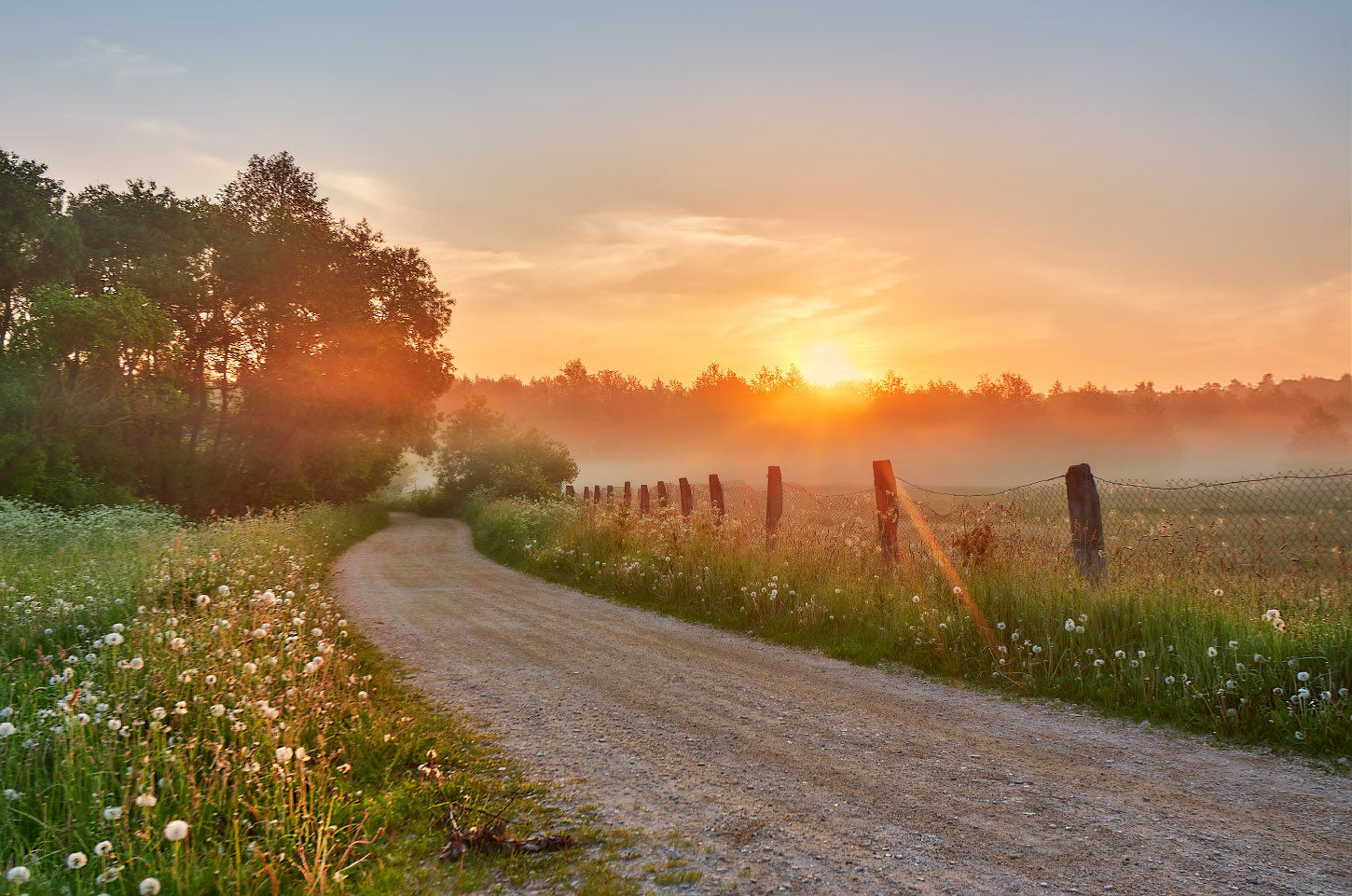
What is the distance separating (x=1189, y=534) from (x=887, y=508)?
398 centimetres

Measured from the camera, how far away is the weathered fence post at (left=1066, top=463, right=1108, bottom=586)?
9.00 meters

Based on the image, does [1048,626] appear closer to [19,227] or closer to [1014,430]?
[19,227]

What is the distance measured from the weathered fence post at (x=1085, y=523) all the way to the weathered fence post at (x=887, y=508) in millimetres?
2621

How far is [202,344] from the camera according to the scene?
30781 millimetres

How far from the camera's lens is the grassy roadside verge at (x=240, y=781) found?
3.66 metres

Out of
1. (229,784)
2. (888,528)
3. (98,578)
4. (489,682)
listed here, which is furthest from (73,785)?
(888,528)

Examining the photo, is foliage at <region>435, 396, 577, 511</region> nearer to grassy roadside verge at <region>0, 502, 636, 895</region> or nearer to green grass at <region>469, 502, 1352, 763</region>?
green grass at <region>469, 502, 1352, 763</region>

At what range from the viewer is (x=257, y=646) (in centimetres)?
584

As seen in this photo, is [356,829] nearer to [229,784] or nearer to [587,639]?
[229,784]

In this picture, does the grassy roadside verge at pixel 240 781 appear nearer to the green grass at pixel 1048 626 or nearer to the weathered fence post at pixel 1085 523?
the green grass at pixel 1048 626

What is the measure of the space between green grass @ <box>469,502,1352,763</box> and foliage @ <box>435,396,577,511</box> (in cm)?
3121

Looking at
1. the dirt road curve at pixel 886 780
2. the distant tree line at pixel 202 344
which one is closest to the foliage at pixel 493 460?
the distant tree line at pixel 202 344

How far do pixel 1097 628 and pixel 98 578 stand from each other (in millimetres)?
12877

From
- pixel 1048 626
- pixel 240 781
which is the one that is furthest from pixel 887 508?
pixel 240 781
